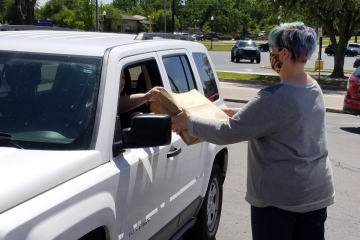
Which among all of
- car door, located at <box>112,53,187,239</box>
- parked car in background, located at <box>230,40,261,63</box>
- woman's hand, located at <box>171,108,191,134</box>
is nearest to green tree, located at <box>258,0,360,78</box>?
parked car in background, located at <box>230,40,261,63</box>

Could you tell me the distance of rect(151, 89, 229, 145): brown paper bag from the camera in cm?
299

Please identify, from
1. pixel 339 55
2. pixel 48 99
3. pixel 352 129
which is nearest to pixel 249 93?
pixel 352 129

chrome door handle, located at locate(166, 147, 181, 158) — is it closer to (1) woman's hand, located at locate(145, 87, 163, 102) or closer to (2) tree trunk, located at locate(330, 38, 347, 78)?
(1) woman's hand, located at locate(145, 87, 163, 102)

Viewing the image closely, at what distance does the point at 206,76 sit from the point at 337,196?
114 inches

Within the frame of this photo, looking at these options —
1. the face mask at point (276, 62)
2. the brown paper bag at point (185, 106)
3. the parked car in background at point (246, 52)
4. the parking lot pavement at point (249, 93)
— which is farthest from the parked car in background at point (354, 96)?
the parked car in background at point (246, 52)

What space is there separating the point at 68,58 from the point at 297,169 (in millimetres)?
1590

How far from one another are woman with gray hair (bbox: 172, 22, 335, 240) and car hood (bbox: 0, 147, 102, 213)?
0.63m

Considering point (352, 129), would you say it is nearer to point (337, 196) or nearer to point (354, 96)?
point (354, 96)

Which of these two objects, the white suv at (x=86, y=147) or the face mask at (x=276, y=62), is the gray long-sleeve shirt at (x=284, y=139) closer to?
the face mask at (x=276, y=62)

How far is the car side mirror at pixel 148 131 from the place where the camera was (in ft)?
9.41

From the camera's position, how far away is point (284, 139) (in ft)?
9.31

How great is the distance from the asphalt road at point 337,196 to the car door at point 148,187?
1751mm

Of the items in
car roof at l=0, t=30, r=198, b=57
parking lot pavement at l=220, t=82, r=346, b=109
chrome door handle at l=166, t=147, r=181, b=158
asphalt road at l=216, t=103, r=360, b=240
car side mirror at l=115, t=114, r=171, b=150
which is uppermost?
car roof at l=0, t=30, r=198, b=57

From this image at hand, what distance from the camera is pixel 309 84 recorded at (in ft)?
9.57
